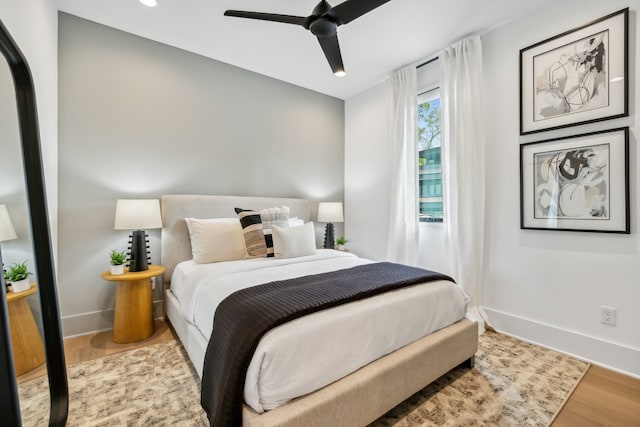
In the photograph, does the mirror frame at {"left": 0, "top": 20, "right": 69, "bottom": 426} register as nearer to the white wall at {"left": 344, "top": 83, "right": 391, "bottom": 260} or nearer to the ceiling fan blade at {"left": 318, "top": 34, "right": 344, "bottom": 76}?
the ceiling fan blade at {"left": 318, "top": 34, "right": 344, "bottom": 76}

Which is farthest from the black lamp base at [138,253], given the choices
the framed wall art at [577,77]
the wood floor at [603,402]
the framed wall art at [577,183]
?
the framed wall art at [577,77]

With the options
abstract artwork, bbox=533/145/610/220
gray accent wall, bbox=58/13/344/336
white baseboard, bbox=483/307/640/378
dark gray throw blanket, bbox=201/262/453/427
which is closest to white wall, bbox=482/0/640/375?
white baseboard, bbox=483/307/640/378

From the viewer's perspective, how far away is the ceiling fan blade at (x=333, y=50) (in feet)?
6.63

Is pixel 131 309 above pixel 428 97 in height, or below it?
below

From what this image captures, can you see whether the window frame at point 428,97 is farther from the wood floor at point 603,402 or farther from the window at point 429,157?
the wood floor at point 603,402

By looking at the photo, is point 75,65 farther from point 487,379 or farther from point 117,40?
point 487,379

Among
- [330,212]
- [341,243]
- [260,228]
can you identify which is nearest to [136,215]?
[260,228]

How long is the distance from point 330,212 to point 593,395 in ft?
9.26

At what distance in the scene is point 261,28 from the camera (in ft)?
8.62

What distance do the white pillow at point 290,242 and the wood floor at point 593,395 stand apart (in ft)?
4.21

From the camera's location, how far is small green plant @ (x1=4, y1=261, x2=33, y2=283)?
1185 mm

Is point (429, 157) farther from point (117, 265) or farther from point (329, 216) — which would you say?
point (117, 265)

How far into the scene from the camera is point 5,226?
1.13 meters

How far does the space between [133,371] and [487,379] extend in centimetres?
240
